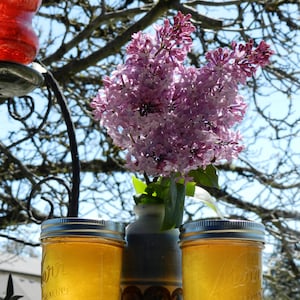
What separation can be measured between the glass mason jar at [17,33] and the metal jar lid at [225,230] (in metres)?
0.30

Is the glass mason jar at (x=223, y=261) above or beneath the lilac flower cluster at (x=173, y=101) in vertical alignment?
beneath

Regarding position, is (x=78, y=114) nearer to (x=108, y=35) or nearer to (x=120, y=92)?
(x=108, y=35)

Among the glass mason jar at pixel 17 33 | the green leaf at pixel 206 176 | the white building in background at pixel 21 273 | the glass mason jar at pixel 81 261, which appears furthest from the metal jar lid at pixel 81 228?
the white building in background at pixel 21 273

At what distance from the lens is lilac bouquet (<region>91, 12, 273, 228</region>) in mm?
613

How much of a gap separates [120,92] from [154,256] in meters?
0.16

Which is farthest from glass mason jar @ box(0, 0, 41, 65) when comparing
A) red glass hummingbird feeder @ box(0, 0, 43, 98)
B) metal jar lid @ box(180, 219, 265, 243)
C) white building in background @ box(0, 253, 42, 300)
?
white building in background @ box(0, 253, 42, 300)

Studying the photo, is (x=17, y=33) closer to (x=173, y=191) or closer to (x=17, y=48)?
(x=17, y=48)

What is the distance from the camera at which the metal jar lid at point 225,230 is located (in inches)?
21.7

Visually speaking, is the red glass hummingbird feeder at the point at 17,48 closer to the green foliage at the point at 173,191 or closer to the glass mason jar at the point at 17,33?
the glass mason jar at the point at 17,33

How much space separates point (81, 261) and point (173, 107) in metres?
0.17

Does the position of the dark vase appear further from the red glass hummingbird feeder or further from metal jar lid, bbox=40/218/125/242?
the red glass hummingbird feeder

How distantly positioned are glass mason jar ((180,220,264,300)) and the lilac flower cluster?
0.08m

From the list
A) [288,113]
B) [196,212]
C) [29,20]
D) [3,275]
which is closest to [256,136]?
[288,113]

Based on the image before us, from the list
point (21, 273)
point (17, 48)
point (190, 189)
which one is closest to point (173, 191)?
point (190, 189)
